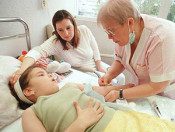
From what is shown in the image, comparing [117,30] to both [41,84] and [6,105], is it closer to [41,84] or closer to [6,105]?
[41,84]

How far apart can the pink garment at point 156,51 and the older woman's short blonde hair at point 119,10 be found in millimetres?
171

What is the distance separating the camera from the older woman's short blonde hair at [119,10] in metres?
1.14

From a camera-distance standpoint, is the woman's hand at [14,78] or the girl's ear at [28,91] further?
the woman's hand at [14,78]

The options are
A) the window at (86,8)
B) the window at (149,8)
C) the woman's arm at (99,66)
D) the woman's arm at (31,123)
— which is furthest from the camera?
the window at (86,8)

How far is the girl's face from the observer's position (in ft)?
4.26

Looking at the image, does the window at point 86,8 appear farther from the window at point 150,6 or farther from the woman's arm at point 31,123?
the woman's arm at point 31,123

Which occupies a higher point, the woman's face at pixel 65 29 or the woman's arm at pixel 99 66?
the woman's face at pixel 65 29

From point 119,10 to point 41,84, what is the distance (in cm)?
65

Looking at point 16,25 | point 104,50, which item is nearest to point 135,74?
point 16,25

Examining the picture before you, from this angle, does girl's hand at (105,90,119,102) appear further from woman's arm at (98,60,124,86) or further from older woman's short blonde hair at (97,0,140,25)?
older woman's short blonde hair at (97,0,140,25)

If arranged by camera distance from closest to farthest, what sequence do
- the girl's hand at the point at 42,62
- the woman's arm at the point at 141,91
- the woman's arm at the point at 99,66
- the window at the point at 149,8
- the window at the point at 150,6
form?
1. the woman's arm at the point at 141,91
2. the girl's hand at the point at 42,62
3. the woman's arm at the point at 99,66
4. the window at the point at 149,8
5. the window at the point at 150,6

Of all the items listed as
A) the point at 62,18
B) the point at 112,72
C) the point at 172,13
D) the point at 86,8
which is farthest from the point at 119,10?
the point at 86,8

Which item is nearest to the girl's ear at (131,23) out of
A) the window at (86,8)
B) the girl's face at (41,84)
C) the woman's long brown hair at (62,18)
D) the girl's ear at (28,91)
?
the girl's face at (41,84)

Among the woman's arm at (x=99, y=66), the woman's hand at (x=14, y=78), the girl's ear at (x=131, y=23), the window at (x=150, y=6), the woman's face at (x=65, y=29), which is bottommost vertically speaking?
the woman's arm at (x=99, y=66)
